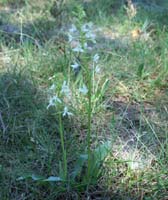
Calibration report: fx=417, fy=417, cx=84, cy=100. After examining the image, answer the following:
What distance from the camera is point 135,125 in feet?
6.46

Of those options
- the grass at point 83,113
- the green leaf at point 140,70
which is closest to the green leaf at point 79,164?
the grass at point 83,113

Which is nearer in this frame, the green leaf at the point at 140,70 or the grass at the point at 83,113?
the grass at the point at 83,113

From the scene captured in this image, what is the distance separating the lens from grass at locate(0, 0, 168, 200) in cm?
158

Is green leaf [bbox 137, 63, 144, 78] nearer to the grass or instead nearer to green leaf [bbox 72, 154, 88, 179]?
the grass

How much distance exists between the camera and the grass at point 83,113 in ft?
5.18

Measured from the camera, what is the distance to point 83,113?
1.97m

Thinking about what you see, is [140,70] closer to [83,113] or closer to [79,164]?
[83,113]

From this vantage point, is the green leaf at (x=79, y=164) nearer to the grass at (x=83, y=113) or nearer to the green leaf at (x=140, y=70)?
the grass at (x=83, y=113)

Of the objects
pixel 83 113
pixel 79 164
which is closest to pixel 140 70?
pixel 83 113

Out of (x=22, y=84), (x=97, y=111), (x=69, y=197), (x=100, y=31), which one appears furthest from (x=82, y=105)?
(x=100, y=31)

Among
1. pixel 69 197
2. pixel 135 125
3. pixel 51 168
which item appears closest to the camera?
pixel 69 197

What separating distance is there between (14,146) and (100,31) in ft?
4.44

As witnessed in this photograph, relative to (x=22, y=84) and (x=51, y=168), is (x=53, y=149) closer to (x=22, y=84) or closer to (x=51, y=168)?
(x=51, y=168)

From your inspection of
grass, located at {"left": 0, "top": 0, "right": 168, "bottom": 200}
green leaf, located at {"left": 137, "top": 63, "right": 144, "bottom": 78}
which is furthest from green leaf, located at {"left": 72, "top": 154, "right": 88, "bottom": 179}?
green leaf, located at {"left": 137, "top": 63, "right": 144, "bottom": 78}
